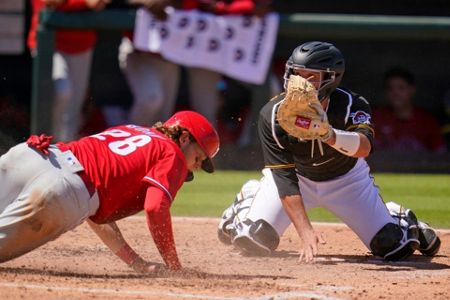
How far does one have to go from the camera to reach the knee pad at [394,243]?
6906mm

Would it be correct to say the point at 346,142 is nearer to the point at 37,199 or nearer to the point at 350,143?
the point at 350,143

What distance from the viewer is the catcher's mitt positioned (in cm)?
610

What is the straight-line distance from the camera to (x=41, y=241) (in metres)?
5.76

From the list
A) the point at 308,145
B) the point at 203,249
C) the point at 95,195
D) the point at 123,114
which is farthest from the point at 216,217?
the point at 123,114

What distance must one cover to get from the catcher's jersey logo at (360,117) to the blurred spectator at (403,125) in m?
6.27

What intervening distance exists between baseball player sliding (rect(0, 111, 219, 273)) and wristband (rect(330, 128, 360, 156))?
0.76 m

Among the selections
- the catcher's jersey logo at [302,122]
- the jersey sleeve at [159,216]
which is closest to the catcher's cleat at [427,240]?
the catcher's jersey logo at [302,122]

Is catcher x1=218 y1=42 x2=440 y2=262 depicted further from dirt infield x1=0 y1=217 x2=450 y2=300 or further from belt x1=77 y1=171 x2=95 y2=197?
belt x1=77 y1=171 x2=95 y2=197

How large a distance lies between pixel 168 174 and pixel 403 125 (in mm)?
7773

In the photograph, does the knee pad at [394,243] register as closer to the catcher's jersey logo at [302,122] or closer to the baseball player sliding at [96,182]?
the catcher's jersey logo at [302,122]

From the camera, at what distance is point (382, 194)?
1019 cm

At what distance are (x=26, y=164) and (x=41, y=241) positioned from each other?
41cm

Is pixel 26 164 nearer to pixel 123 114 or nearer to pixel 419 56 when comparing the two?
pixel 123 114

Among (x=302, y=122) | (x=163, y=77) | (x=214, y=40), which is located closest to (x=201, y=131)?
(x=302, y=122)
